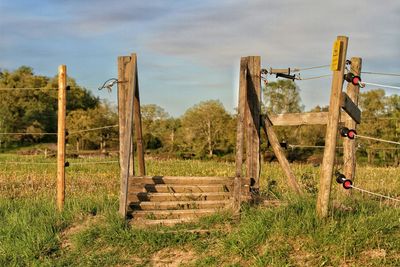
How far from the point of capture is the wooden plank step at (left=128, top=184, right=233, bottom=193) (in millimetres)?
7672

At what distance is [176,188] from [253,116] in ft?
5.69

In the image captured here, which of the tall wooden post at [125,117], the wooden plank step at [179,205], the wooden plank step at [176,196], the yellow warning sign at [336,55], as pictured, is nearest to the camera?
the yellow warning sign at [336,55]

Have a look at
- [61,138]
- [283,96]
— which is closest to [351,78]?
[61,138]

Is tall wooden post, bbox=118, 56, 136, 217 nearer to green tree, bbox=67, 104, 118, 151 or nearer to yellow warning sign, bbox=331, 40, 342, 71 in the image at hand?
yellow warning sign, bbox=331, 40, 342, 71

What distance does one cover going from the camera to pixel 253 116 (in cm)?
778

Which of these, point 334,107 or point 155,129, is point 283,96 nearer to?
point 155,129

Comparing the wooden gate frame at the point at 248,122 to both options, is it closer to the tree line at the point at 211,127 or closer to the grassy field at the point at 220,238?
the grassy field at the point at 220,238

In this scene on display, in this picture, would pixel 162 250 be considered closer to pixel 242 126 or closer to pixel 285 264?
pixel 285 264

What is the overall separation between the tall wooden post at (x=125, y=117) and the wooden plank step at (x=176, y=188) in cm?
50

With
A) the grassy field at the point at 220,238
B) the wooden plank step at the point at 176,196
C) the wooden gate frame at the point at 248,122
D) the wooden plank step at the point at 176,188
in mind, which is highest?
the wooden gate frame at the point at 248,122

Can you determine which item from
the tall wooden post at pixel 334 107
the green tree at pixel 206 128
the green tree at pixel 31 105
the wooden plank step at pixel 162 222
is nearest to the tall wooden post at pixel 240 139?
the wooden plank step at pixel 162 222

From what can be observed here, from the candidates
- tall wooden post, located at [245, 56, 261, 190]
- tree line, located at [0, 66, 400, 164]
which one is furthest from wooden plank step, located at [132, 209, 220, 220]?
tree line, located at [0, 66, 400, 164]

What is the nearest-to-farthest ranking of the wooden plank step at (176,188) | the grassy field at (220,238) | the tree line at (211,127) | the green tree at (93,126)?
the grassy field at (220,238), the wooden plank step at (176,188), the tree line at (211,127), the green tree at (93,126)

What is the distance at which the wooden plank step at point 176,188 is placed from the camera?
25.2 ft
